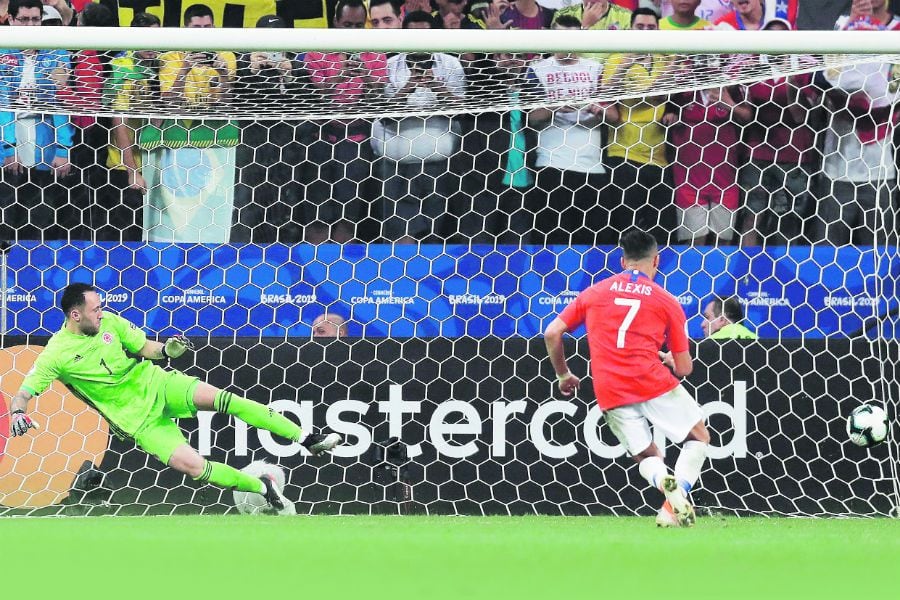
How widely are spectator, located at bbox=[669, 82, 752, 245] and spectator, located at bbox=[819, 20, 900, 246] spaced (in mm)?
502

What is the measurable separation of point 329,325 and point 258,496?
3.30 feet

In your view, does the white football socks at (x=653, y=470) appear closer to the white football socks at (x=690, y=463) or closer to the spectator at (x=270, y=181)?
the white football socks at (x=690, y=463)

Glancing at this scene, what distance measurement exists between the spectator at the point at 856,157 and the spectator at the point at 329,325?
272 centimetres

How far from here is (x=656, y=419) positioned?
17.8 feet

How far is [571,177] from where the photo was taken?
6902 millimetres

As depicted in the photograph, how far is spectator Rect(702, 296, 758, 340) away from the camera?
6668 millimetres

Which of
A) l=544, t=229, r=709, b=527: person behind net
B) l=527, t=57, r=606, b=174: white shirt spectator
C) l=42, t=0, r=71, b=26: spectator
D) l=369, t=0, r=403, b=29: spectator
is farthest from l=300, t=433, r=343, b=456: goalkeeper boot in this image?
l=42, t=0, r=71, b=26: spectator

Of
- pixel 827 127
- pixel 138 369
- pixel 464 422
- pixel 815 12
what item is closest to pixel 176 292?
pixel 138 369

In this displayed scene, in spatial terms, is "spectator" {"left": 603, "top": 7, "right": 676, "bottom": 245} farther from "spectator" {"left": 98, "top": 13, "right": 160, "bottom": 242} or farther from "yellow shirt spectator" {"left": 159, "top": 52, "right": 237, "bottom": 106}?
"spectator" {"left": 98, "top": 13, "right": 160, "bottom": 242}

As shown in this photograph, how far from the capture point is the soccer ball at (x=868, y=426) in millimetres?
5387

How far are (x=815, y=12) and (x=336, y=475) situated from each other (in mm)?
4108

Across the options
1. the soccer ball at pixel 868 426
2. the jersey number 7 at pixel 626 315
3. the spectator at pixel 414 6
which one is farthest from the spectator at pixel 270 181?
the soccer ball at pixel 868 426

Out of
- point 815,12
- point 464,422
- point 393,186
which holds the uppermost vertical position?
point 815,12

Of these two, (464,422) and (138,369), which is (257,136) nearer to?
(138,369)
